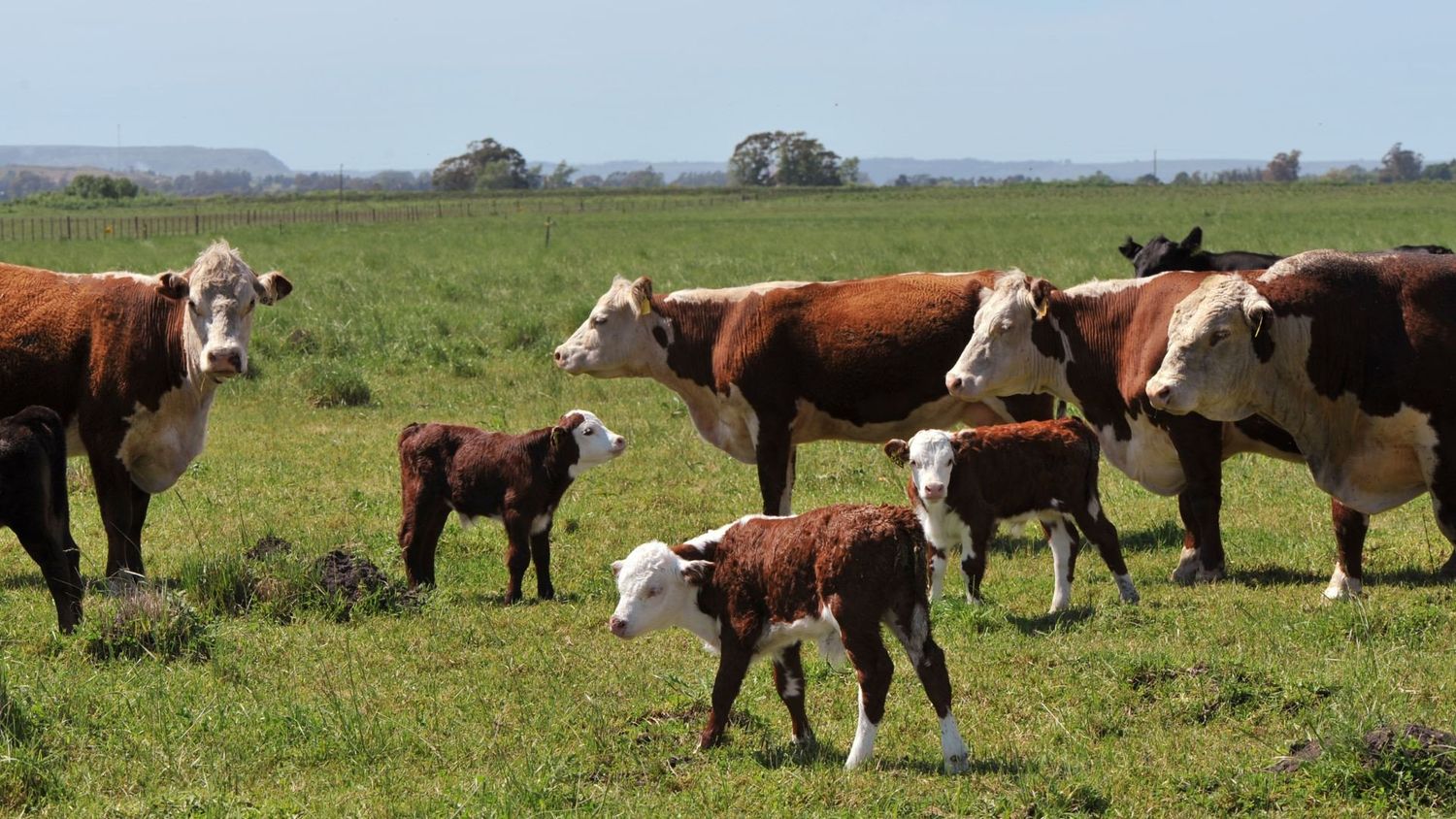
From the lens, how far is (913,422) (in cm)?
1212

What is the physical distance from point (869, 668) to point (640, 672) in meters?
2.05

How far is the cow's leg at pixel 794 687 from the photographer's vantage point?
7074mm

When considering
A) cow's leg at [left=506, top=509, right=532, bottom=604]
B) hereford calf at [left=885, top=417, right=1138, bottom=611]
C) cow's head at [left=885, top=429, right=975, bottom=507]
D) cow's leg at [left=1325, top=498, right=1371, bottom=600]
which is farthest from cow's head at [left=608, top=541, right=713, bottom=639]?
cow's leg at [left=1325, top=498, right=1371, bottom=600]

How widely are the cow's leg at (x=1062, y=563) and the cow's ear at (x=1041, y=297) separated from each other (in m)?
2.00

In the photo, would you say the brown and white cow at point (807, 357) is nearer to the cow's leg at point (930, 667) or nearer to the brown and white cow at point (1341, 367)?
the brown and white cow at point (1341, 367)

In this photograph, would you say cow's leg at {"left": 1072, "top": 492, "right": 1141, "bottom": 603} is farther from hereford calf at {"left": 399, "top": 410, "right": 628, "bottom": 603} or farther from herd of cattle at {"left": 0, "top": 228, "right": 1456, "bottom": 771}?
hereford calf at {"left": 399, "top": 410, "right": 628, "bottom": 603}

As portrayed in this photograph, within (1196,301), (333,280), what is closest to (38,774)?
(1196,301)

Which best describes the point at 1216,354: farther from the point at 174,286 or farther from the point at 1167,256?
the point at 174,286

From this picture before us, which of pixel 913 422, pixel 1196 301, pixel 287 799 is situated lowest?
pixel 287 799

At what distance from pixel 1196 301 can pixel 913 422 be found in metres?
2.96

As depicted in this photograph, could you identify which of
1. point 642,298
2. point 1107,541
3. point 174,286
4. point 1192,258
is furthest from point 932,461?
point 1192,258

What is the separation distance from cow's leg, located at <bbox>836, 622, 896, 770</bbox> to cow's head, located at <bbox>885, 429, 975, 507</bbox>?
2.08 m

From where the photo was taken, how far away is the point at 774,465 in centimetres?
1211

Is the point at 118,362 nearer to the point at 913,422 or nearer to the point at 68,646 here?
the point at 68,646
